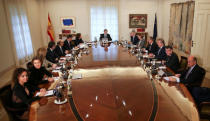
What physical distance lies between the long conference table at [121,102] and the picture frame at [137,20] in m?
6.29

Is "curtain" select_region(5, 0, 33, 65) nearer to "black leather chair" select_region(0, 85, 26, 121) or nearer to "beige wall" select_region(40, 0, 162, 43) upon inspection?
"beige wall" select_region(40, 0, 162, 43)

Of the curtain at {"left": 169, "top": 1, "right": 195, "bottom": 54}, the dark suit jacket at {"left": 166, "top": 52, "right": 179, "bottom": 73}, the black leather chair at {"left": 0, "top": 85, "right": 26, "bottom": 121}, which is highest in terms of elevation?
the curtain at {"left": 169, "top": 1, "right": 195, "bottom": 54}

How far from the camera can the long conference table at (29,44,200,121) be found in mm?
1943

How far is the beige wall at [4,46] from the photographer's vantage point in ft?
16.4

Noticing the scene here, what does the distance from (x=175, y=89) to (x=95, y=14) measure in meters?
7.03

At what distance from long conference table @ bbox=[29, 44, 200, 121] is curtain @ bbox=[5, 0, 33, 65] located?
3.92m

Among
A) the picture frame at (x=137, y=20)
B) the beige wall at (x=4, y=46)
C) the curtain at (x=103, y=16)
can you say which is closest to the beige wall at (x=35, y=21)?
the beige wall at (x=4, y=46)

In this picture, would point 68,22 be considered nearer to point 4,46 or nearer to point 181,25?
point 4,46

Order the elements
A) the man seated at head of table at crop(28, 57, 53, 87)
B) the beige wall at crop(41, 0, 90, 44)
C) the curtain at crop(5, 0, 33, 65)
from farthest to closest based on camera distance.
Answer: the beige wall at crop(41, 0, 90, 44)
the curtain at crop(5, 0, 33, 65)
the man seated at head of table at crop(28, 57, 53, 87)

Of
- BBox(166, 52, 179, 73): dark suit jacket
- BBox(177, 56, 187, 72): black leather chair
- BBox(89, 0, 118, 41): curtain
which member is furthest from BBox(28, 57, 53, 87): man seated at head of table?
BBox(89, 0, 118, 41): curtain

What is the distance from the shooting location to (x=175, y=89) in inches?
102

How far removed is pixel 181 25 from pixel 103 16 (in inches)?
151

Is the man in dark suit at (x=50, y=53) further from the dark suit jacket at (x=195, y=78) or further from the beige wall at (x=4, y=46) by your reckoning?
the dark suit jacket at (x=195, y=78)

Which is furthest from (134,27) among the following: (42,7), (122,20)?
(42,7)
